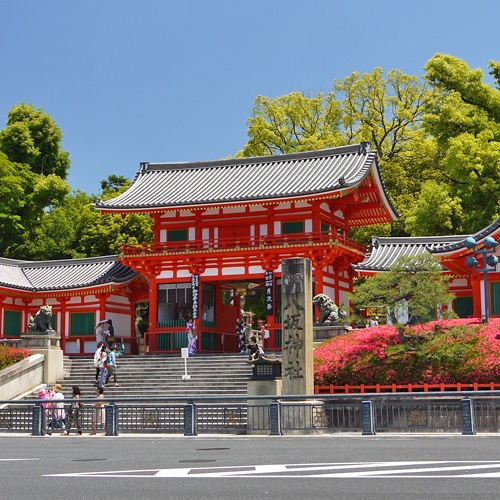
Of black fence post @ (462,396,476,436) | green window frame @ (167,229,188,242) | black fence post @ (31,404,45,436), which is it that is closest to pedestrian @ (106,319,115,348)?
green window frame @ (167,229,188,242)

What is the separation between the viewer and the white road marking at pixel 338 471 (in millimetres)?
10930

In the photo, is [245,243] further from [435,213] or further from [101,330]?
[435,213]

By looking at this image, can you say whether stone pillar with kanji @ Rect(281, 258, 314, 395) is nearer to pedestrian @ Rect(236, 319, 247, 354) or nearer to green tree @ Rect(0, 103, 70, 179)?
pedestrian @ Rect(236, 319, 247, 354)

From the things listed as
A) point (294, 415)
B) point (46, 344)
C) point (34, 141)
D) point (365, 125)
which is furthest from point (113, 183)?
point (294, 415)

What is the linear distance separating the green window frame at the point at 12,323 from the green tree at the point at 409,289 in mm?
22127

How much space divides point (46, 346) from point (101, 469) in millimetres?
21395

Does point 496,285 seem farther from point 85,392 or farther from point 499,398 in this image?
point 85,392

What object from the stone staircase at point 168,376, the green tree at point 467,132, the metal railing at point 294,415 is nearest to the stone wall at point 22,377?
the stone staircase at point 168,376

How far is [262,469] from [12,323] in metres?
34.5

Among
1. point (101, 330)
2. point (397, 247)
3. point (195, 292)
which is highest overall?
point (397, 247)

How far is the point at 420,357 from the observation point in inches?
1048

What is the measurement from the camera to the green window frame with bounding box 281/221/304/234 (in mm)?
41188

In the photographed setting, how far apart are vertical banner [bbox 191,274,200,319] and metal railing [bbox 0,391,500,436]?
16.9 meters

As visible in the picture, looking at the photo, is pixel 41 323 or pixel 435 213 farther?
pixel 435 213
